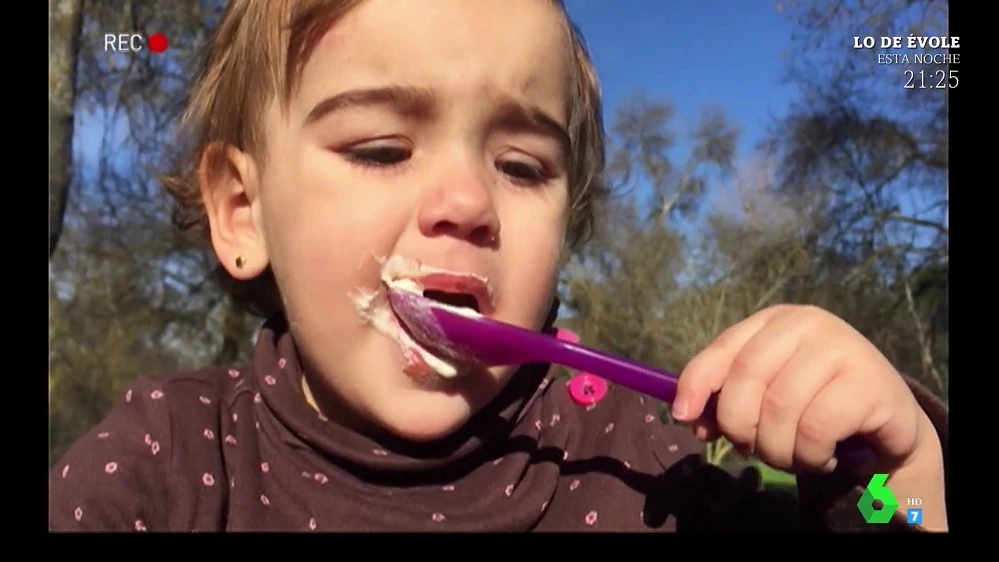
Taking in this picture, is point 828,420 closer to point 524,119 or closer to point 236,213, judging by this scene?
point 524,119

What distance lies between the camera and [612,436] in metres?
Answer: 0.64

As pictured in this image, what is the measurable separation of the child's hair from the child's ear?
0.02 m

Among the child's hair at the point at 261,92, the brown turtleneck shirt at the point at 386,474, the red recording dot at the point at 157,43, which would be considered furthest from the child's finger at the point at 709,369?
the red recording dot at the point at 157,43

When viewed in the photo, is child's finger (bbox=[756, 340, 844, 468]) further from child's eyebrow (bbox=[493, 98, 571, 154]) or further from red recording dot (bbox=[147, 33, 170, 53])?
red recording dot (bbox=[147, 33, 170, 53])

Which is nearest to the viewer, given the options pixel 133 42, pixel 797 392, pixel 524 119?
pixel 797 392

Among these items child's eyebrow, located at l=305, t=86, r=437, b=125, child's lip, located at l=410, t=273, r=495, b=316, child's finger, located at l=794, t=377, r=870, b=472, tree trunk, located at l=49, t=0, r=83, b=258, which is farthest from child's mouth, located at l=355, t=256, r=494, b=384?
tree trunk, located at l=49, t=0, r=83, b=258

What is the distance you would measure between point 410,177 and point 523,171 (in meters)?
0.10

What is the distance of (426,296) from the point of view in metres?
0.54

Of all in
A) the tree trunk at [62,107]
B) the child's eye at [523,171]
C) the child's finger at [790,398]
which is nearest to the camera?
the child's finger at [790,398]

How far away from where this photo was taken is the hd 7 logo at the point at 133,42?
972mm

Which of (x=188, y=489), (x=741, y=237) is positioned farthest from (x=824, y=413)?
(x=741, y=237)

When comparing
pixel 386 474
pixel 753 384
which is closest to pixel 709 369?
pixel 753 384

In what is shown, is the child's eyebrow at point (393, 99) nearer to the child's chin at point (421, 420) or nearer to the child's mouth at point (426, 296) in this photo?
the child's mouth at point (426, 296)
